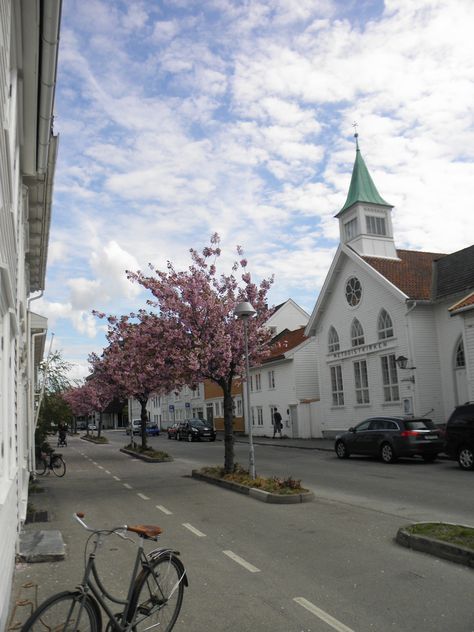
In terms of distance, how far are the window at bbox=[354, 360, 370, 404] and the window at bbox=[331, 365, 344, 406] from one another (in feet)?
5.14

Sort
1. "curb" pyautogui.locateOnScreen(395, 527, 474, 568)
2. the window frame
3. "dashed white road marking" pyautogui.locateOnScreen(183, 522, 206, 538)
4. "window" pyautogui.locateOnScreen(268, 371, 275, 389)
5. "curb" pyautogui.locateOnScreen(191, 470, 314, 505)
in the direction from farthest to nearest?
"window" pyautogui.locateOnScreen(268, 371, 275, 389) < the window frame < "curb" pyautogui.locateOnScreen(191, 470, 314, 505) < "dashed white road marking" pyautogui.locateOnScreen(183, 522, 206, 538) < "curb" pyautogui.locateOnScreen(395, 527, 474, 568)

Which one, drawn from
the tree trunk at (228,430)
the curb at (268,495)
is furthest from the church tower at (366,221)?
the curb at (268,495)

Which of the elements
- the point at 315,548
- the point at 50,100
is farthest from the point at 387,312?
the point at 50,100

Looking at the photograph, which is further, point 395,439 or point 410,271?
point 410,271

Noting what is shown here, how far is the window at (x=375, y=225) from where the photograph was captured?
35469mm

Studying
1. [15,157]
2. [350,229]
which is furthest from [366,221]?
[15,157]

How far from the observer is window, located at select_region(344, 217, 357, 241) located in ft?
117

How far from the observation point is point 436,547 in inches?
295

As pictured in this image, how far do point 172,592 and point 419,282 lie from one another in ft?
88.0

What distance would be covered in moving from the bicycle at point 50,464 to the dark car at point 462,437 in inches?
480

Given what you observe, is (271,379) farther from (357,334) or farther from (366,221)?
(366,221)

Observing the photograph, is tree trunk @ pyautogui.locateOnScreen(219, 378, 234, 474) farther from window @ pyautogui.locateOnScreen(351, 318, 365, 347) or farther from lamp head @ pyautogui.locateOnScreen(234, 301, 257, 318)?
window @ pyautogui.locateOnScreen(351, 318, 365, 347)

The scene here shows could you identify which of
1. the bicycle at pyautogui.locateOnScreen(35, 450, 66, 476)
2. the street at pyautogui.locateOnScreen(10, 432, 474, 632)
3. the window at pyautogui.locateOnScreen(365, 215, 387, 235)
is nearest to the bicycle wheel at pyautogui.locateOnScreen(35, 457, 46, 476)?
the bicycle at pyautogui.locateOnScreen(35, 450, 66, 476)

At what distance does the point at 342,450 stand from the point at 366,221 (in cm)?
1724
